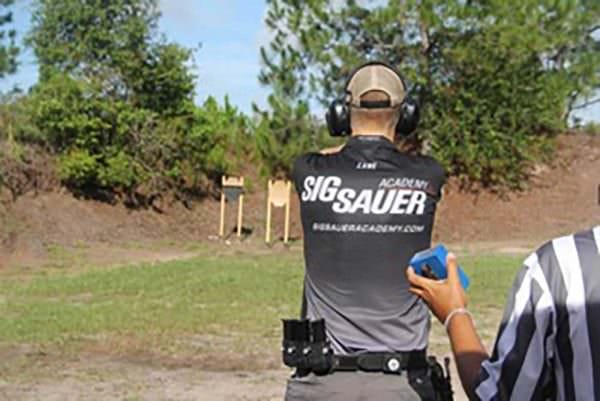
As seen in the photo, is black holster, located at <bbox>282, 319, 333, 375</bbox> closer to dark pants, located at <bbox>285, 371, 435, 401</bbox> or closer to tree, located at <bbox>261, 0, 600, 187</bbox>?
dark pants, located at <bbox>285, 371, 435, 401</bbox>

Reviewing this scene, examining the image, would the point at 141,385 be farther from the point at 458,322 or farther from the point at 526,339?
the point at 526,339

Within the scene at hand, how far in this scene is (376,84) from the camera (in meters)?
3.24

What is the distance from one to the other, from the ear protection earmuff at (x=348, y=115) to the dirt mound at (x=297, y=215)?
63.4 feet

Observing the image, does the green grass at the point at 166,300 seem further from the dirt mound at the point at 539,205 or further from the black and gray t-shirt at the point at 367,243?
the dirt mound at the point at 539,205

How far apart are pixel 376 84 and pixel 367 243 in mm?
526

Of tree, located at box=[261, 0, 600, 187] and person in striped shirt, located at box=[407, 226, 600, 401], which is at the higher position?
tree, located at box=[261, 0, 600, 187]

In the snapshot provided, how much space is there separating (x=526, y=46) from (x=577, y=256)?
80.6 ft

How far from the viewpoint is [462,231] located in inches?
1078

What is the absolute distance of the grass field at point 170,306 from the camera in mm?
10086

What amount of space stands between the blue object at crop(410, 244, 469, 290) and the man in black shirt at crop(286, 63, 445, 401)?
122 centimetres

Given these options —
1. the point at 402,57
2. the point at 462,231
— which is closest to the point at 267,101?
the point at 402,57

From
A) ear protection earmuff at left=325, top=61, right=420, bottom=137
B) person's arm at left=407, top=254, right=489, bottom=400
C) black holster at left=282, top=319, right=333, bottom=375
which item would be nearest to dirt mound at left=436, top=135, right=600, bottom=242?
ear protection earmuff at left=325, top=61, right=420, bottom=137

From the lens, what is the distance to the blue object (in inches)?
76.5

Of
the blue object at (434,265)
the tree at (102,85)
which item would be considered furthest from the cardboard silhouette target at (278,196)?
the blue object at (434,265)
